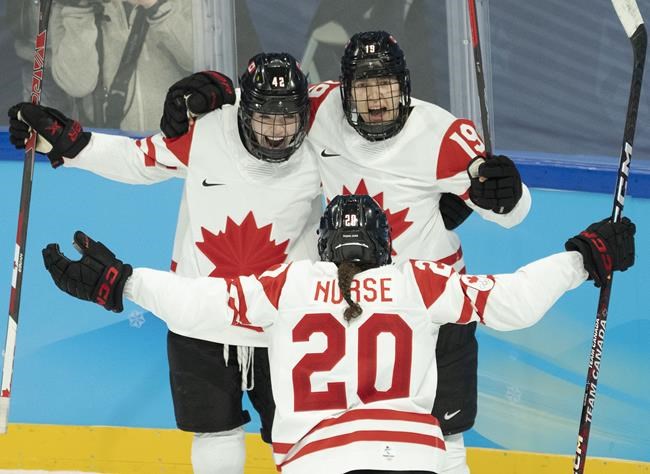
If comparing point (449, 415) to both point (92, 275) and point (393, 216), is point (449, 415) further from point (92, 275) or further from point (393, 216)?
point (92, 275)

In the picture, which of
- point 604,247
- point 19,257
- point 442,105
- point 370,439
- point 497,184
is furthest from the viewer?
point 442,105

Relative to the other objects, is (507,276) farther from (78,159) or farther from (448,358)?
(78,159)

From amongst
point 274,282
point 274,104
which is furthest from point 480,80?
point 274,282

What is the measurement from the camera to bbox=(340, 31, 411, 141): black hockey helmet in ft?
10.4

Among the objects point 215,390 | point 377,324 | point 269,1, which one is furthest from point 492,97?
point 377,324

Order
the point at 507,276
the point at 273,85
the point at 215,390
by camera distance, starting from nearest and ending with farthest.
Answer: the point at 507,276 → the point at 273,85 → the point at 215,390

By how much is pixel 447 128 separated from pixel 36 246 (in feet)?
5.03

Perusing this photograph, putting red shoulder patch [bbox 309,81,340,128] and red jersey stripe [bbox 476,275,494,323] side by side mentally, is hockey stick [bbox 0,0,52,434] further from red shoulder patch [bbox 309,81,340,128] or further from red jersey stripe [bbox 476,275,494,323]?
red jersey stripe [bbox 476,275,494,323]

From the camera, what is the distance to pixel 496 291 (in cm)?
284

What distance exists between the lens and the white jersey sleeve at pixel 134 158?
11.0ft

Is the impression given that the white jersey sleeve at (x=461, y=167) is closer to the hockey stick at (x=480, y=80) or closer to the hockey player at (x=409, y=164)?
the hockey player at (x=409, y=164)

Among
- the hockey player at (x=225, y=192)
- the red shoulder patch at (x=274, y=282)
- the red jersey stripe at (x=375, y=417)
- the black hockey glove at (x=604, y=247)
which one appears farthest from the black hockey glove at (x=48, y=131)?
the black hockey glove at (x=604, y=247)

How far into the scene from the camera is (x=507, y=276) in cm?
287

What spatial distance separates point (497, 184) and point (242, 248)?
63 cm
